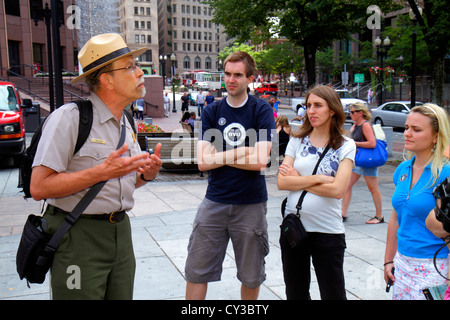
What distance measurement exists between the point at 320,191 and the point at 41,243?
6.26ft

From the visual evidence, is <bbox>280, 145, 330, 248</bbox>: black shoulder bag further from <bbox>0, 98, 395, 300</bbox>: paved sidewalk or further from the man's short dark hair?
<bbox>0, 98, 395, 300</bbox>: paved sidewalk

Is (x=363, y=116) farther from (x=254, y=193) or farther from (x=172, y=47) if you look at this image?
(x=172, y=47)

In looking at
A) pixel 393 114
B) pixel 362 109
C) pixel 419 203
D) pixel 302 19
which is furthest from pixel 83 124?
pixel 393 114

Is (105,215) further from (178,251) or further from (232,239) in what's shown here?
(178,251)

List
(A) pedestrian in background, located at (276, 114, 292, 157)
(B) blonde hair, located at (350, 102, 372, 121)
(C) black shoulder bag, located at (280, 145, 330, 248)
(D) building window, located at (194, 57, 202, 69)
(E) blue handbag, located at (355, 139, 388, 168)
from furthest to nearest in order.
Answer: (D) building window, located at (194, 57, 202, 69)
(A) pedestrian in background, located at (276, 114, 292, 157)
(E) blue handbag, located at (355, 139, 388, 168)
(B) blonde hair, located at (350, 102, 372, 121)
(C) black shoulder bag, located at (280, 145, 330, 248)

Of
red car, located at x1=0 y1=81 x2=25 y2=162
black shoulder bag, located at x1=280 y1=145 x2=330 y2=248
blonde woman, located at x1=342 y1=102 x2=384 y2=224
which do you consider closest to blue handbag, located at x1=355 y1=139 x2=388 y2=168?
blonde woman, located at x1=342 y1=102 x2=384 y2=224

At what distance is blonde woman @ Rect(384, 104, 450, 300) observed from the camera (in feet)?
8.95

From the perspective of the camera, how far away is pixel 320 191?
3213 millimetres

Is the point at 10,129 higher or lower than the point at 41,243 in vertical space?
higher

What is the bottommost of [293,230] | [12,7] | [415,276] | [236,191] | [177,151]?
[177,151]

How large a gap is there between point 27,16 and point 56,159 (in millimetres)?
39373

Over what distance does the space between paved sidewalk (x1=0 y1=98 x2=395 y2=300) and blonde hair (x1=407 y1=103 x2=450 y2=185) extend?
6.68ft

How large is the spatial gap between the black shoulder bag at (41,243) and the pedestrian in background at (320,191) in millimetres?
1503

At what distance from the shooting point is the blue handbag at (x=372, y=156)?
22.2 ft
